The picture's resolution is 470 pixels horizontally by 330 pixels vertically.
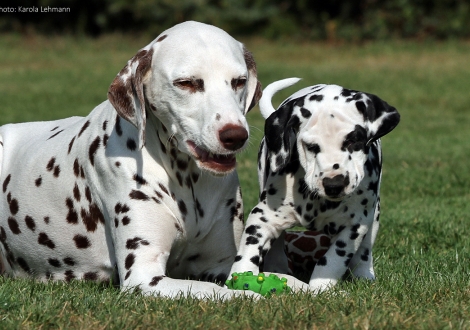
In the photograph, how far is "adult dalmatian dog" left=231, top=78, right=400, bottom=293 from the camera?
519cm

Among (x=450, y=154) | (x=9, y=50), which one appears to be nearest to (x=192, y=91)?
(x=450, y=154)

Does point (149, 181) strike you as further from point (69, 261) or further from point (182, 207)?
point (69, 261)

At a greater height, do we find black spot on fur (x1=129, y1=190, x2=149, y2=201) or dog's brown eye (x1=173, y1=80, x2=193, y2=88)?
dog's brown eye (x1=173, y1=80, x2=193, y2=88)

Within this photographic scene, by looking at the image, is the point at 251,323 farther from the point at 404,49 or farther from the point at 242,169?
the point at 404,49

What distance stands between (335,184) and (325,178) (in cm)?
8

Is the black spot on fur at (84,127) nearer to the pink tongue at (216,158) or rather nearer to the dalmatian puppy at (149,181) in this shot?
the dalmatian puppy at (149,181)

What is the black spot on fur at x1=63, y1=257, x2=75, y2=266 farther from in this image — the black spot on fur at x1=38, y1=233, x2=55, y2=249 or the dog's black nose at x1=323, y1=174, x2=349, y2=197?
the dog's black nose at x1=323, y1=174, x2=349, y2=197

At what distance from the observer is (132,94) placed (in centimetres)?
535

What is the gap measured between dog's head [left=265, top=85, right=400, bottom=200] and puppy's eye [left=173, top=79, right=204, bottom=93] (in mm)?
636

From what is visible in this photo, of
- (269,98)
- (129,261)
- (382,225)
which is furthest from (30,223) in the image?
(382,225)

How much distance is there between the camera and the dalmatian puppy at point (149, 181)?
17.0 ft

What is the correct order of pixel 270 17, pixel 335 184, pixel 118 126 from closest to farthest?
pixel 335 184 < pixel 118 126 < pixel 270 17

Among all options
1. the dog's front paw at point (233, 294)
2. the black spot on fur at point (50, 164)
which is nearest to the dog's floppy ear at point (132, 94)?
the black spot on fur at point (50, 164)

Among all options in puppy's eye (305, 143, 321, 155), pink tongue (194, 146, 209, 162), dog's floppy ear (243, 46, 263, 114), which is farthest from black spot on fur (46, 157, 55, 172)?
puppy's eye (305, 143, 321, 155)
